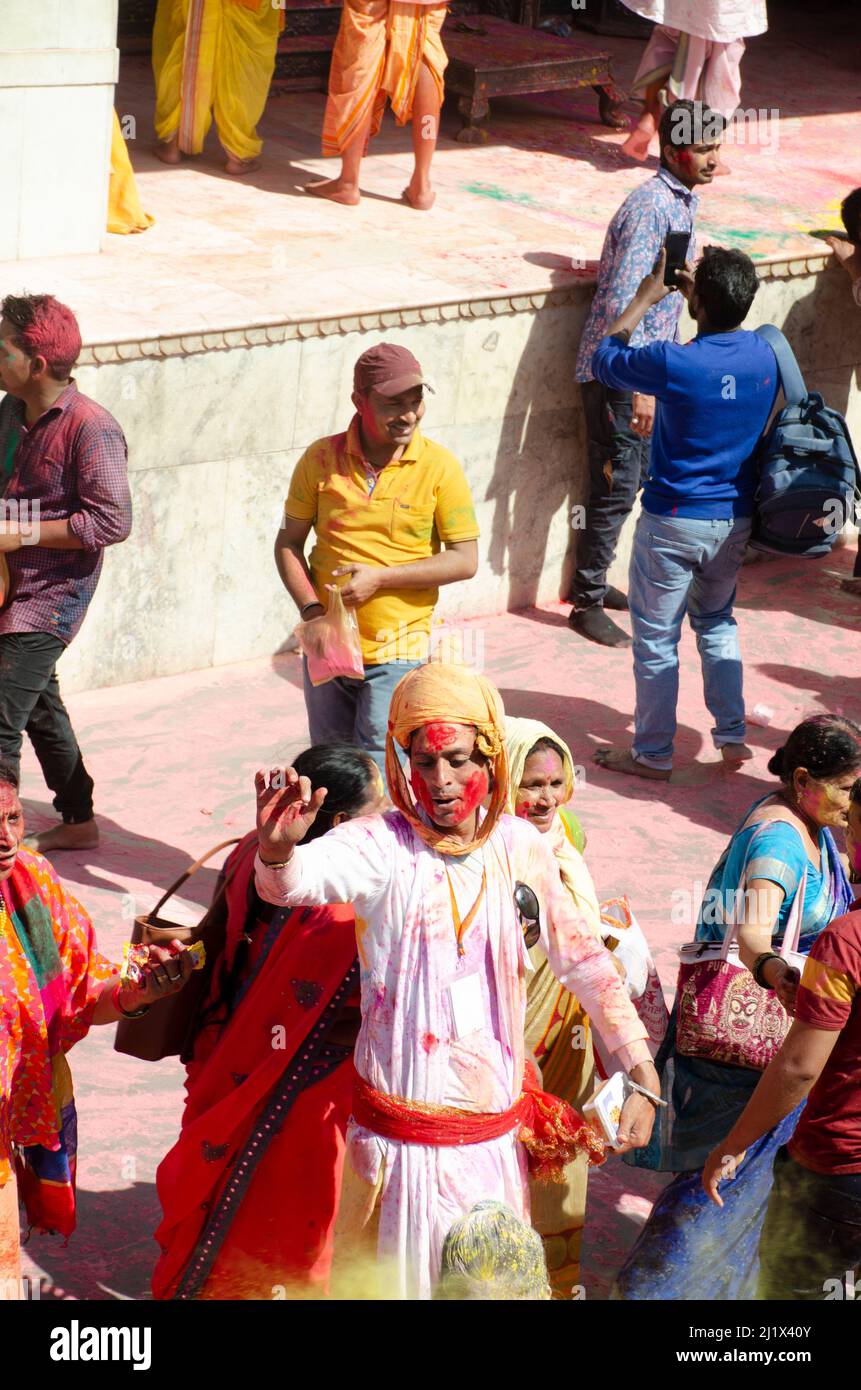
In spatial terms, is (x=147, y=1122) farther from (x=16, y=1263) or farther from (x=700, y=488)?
(x=700, y=488)

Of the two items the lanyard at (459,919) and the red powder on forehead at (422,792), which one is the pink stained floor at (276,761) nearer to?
the lanyard at (459,919)

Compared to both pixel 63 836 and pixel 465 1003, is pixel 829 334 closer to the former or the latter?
pixel 63 836

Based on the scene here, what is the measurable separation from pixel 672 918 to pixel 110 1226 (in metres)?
A: 2.47

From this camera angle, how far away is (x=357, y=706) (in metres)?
5.84

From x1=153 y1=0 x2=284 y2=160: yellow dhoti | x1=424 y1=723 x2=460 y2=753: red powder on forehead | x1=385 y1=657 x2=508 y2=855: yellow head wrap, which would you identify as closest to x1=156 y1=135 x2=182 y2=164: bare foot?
x1=153 y1=0 x2=284 y2=160: yellow dhoti

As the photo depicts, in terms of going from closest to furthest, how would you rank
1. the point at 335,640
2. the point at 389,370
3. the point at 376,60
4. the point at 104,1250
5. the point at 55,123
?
1. the point at 104,1250
2. the point at 389,370
3. the point at 335,640
4. the point at 55,123
5. the point at 376,60

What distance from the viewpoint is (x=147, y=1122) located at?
5.07m

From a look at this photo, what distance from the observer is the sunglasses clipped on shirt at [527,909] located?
3.56 metres

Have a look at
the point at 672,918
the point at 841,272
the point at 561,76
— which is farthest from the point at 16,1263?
the point at 561,76

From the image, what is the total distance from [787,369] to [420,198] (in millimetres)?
2839

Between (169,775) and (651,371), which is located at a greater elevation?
(651,371)

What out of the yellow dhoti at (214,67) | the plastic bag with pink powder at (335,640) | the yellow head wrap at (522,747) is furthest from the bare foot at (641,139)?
the yellow head wrap at (522,747)

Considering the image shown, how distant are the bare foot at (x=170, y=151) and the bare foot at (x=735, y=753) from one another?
163 inches

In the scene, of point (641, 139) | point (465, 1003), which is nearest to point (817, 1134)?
point (465, 1003)
